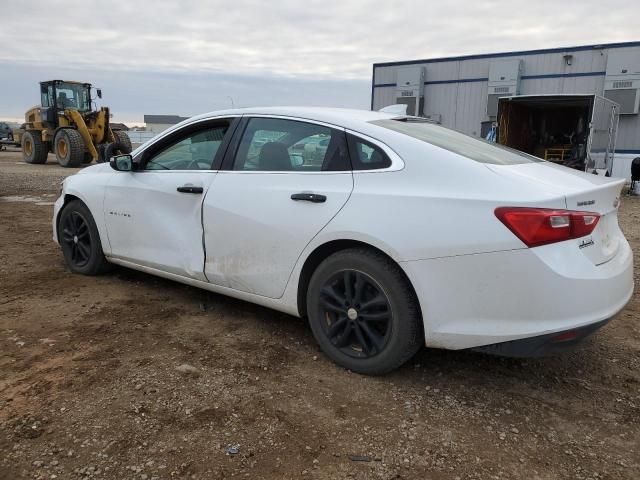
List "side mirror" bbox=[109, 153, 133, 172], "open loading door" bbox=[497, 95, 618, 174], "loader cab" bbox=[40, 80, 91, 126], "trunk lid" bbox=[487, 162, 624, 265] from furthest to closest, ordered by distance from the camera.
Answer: "loader cab" bbox=[40, 80, 91, 126]
"open loading door" bbox=[497, 95, 618, 174]
"side mirror" bbox=[109, 153, 133, 172]
"trunk lid" bbox=[487, 162, 624, 265]

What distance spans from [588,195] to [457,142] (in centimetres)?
86

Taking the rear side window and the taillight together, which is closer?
the taillight

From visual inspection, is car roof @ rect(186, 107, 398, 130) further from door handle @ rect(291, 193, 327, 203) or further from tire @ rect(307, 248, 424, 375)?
tire @ rect(307, 248, 424, 375)

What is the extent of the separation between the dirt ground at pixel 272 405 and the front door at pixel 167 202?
17.4 inches

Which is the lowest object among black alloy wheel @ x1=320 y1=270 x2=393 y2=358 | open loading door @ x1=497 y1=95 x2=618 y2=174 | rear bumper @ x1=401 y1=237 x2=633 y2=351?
black alloy wheel @ x1=320 y1=270 x2=393 y2=358

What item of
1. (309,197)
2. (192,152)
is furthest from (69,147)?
(309,197)

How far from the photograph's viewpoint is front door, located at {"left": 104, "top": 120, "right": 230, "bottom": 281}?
12.1ft

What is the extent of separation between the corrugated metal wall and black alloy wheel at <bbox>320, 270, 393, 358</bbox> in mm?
16033

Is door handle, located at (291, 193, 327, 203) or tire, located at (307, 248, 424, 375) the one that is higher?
door handle, located at (291, 193, 327, 203)

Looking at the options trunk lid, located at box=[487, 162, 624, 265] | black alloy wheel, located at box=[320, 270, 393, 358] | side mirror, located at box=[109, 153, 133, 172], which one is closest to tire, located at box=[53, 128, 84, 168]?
side mirror, located at box=[109, 153, 133, 172]

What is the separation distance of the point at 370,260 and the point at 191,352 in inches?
50.1

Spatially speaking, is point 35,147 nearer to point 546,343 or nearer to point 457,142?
point 457,142

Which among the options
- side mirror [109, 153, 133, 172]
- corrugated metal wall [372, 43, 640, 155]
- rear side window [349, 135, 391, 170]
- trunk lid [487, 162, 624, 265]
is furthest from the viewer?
corrugated metal wall [372, 43, 640, 155]

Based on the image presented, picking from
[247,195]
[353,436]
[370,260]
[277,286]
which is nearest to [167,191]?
[247,195]
